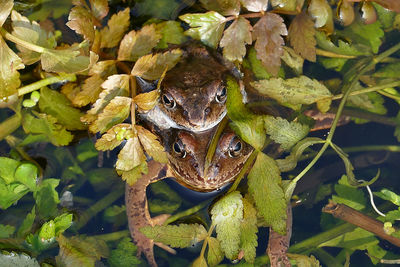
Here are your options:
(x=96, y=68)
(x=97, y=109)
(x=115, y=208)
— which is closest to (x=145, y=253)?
(x=115, y=208)

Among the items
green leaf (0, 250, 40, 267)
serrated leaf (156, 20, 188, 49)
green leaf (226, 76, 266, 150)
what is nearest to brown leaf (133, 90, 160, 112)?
green leaf (226, 76, 266, 150)

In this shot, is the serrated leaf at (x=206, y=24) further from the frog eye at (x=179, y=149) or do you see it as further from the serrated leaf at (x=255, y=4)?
the frog eye at (x=179, y=149)

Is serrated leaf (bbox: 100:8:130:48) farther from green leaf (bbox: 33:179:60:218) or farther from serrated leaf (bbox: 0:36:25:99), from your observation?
green leaf (bbox: 33:179:60:218)

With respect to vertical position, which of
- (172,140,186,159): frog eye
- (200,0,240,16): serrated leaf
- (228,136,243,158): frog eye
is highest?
(200,0,240,16): serrated leaf

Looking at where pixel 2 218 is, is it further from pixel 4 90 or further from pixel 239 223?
pixel 239 223

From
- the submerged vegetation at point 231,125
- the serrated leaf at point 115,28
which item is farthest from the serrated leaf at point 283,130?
the serrated leaf at point 115,28

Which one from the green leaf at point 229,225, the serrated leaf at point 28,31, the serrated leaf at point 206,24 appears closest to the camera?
the green leaf at point 229,225
